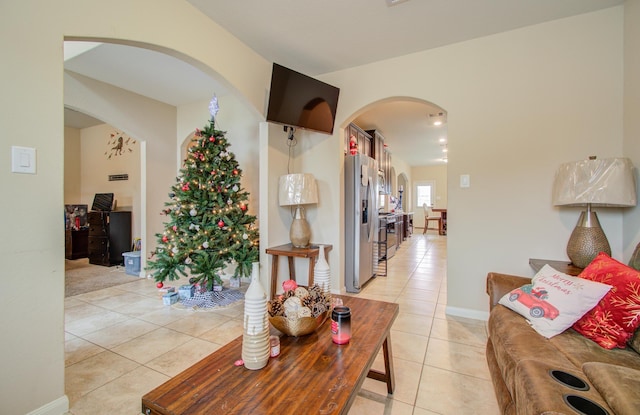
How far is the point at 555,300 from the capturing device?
144 cm

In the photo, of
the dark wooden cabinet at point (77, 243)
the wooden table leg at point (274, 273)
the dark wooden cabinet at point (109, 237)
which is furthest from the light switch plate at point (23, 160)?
the dark wooden cabinet at point (77, 243)

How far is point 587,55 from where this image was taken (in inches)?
91.5

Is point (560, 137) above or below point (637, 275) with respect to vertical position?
above

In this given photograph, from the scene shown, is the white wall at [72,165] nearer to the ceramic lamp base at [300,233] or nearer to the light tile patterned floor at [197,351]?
the light tile patterned floor at [197,351]

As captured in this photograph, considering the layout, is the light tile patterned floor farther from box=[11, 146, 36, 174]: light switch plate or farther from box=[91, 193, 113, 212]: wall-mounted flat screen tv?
box=[91, 193, 113, 212]: wall-mounted flat screen tv

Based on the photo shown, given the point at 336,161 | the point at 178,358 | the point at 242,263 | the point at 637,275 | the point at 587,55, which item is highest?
the point at 587,55

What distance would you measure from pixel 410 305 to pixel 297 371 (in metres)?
2.33

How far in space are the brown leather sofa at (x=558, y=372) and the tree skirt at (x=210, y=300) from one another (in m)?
2.56

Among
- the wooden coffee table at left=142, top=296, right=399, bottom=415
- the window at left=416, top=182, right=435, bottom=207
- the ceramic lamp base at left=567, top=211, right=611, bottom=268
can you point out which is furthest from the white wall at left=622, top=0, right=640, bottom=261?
the window at left=416, top=182, right=435, bottom=207

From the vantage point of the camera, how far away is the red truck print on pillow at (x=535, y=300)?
1429 millimetres

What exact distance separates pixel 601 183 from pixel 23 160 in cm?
347

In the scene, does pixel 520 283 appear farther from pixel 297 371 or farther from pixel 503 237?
pixel 297 371

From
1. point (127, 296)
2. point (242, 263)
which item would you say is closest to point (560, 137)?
point (242, 263)

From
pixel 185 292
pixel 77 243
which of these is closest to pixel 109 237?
pixel 77 243
